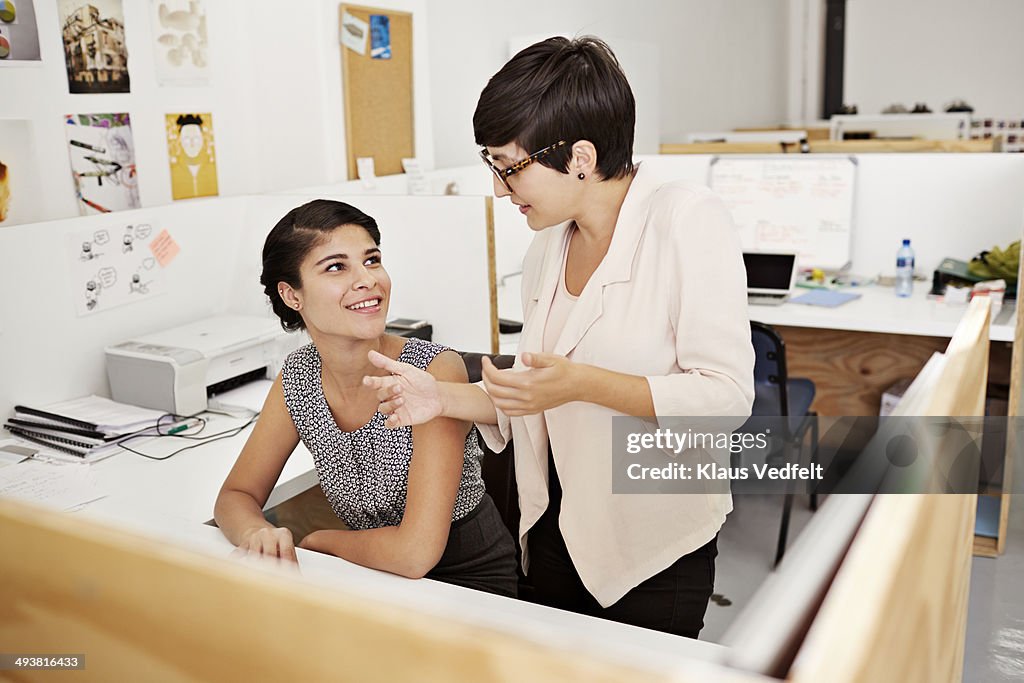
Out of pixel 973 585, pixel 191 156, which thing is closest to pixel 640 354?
pixel 191 156

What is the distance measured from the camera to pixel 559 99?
44.5 inches

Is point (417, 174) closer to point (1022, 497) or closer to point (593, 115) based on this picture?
point (593, 115)

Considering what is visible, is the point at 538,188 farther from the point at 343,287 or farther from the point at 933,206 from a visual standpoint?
the point at 933,206

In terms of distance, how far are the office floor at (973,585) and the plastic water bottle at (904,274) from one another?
84 cm

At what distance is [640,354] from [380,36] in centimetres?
191

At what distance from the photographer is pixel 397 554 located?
4.27ft

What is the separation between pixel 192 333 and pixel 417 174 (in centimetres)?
100

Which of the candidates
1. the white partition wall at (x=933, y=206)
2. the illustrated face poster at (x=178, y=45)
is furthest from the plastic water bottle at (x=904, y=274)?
the illustrated face poster at (x=178, y=45)

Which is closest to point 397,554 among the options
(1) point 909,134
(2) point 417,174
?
(2) point 417,174

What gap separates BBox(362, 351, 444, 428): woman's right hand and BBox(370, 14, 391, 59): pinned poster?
1610 mm

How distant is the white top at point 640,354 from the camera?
115 cm

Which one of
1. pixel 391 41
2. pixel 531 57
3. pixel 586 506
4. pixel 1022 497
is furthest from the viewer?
pixel 1022 497

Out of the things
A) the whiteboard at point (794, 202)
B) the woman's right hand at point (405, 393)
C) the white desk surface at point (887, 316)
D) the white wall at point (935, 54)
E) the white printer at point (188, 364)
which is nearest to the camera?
the woman's right hand at point (405, 393)

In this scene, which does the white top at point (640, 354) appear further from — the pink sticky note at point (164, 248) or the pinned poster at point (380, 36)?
the pinned poster at point (380, 36)
